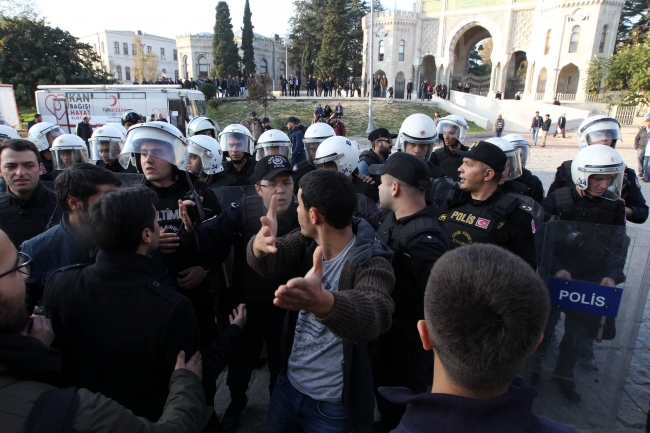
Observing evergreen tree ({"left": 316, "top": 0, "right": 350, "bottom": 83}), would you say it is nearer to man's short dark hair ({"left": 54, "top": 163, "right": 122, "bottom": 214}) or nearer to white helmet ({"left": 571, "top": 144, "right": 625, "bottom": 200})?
white helmet ({"left": 571, "top": 144, "right": 625, "bottom": 200})

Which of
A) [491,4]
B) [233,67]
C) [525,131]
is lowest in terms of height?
[525,131]

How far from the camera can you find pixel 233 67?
50719mm

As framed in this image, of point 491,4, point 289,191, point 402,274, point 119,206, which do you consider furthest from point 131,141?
point 491,4

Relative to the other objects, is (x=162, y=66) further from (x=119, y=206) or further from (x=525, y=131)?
(x=119, y=206)

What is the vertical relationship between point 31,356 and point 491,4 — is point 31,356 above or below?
below

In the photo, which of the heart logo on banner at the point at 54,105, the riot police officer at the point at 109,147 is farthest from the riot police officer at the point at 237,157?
the heart logo on banner at the point at 54,105

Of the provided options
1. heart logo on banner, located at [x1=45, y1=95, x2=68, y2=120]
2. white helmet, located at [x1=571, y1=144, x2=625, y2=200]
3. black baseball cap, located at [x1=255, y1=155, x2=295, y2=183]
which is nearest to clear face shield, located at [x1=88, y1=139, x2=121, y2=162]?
black baseball cap, located at [x1=255, y1=155, x2=295, y2=183]

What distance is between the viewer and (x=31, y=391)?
3.53ft

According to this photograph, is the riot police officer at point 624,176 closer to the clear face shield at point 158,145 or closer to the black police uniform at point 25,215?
the clear face shield at point 158,145

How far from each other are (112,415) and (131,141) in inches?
100

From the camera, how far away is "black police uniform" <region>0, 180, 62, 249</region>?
3.16 m

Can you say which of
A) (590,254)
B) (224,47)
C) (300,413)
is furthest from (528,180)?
(224,47)

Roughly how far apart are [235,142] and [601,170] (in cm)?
412

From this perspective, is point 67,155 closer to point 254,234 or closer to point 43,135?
point 43,135
